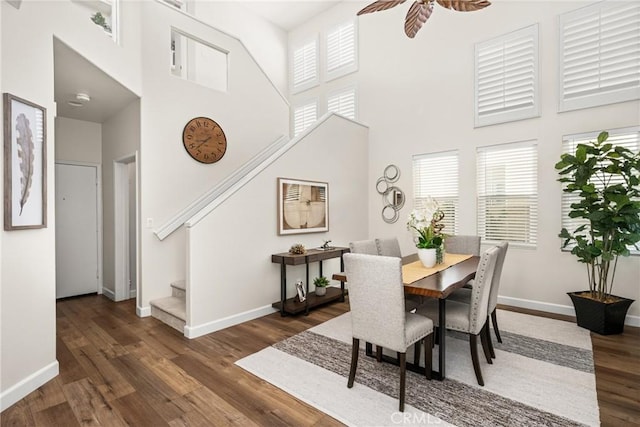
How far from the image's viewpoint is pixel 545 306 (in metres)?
4.18

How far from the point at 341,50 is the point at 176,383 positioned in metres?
6.50

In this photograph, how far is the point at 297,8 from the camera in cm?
698

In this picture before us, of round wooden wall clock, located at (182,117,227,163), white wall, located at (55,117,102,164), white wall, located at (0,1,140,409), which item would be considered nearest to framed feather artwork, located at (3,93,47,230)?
white wall, located at (0,1,140,409)

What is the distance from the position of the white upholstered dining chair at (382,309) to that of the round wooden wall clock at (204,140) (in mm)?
3328

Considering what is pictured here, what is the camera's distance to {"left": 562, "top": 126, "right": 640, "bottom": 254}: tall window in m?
3.66

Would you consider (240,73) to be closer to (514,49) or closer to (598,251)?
(514,49)

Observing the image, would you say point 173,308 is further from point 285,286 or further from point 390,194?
point 390,194

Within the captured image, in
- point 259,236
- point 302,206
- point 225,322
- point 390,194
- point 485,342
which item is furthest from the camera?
point 390,194

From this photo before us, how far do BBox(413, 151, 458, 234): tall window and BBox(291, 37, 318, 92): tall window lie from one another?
3.39 metres

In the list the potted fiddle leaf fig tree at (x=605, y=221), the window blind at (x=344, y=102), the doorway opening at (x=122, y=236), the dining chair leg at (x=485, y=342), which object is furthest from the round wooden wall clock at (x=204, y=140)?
the potted fiddle leaf fig tree at (x=605, y=221)

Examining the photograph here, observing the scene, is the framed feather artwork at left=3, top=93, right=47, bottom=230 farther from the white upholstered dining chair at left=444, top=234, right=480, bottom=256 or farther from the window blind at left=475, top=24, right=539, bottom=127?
the window blind at left=475, top=24, right=539, bottom=127

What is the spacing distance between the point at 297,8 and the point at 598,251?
702cm

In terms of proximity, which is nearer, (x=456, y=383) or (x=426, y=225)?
(x=456, y=383)

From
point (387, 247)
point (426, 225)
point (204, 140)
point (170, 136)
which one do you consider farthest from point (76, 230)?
point (426, 225)
